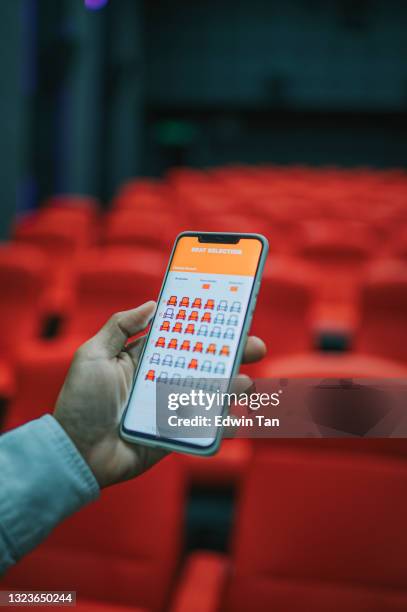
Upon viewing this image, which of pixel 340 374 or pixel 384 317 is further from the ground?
pixel 340 374

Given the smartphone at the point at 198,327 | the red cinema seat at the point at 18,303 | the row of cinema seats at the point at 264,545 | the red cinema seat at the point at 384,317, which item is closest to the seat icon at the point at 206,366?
the smartphone at the point at 198,327

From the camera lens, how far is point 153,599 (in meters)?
1.08

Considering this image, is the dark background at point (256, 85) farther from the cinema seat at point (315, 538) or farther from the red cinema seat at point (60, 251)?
the cinema seat at point (315, 538)

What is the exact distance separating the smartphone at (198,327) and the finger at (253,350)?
0.02 metres

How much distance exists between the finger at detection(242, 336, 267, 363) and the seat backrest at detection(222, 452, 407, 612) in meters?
0.42

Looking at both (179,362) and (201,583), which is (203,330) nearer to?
(179,362)

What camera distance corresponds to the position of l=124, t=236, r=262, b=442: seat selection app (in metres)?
0.62

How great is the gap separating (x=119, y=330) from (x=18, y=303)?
1540 millimetres

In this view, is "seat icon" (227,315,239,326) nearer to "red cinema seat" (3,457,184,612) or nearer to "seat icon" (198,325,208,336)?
"seat icon" (198,325,208,336)

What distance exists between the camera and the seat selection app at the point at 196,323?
0.62 m

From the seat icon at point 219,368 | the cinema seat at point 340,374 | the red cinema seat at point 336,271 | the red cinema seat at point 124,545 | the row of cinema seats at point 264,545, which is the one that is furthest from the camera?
the red cinema seat at point 336,271

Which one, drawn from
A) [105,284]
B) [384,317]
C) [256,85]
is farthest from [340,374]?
[256,85]

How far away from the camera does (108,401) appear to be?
0.68 m

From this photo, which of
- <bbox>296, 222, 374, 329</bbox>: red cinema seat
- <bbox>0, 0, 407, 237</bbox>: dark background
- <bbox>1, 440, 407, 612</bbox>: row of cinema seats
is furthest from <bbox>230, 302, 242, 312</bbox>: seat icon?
<bbox>0, 0, 407, 237</bbox>: dark background
